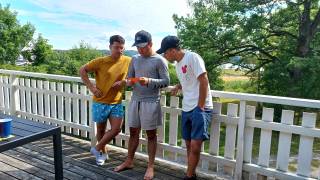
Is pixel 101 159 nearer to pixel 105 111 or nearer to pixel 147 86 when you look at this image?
pixel 105 111

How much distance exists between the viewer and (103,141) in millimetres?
3338

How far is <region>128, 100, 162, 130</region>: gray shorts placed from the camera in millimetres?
2988

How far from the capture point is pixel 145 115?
2988 mm

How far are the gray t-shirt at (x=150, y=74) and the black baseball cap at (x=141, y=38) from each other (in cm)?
16

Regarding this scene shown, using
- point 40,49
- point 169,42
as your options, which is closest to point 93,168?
point 169,42

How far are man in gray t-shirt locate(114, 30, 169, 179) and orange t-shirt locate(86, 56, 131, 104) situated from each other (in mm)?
226

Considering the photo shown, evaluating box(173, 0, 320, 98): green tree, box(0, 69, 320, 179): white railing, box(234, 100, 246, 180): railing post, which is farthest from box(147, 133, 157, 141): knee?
box(173, 0, 320, 98): green tree

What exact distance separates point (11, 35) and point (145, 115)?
19.8m

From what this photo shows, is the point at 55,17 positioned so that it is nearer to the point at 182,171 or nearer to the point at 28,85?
the point at 28,85

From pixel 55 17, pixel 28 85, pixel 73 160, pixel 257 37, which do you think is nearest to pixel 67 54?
pixel 257 37

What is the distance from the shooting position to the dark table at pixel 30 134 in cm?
205

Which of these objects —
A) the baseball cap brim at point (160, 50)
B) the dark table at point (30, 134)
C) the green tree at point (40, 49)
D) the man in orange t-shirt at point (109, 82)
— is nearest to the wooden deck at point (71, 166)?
the man in orange t-shirt at point (109, 82)

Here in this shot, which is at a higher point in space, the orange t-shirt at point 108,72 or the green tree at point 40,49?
the green tree at point 40,49

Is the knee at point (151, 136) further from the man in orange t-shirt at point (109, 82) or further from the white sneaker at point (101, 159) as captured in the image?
the white sneaker at point (101, 159)
